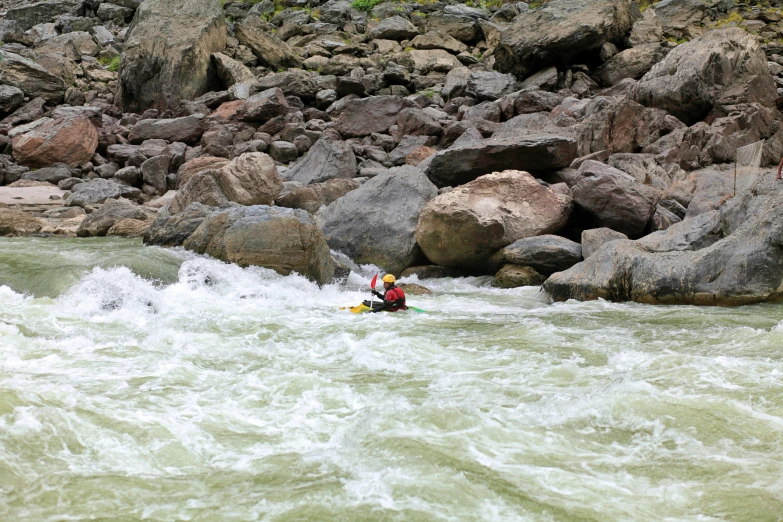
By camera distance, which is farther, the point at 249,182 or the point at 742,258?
the point at 249,182

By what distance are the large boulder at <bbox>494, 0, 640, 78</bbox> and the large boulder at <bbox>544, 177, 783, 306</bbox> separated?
13.6 meters

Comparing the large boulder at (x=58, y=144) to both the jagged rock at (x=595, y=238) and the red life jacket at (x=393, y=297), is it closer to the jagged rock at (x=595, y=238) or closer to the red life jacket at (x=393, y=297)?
the red life jacket at (x=393, y=297)

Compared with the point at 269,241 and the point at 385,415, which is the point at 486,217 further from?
the point at 385,415

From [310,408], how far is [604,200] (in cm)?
754

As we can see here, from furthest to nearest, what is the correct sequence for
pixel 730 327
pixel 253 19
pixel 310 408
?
pixel 253 19, pixel 730 327, pixel 310 408

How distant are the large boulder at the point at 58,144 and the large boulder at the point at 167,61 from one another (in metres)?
4.82

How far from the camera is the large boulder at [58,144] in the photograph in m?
18.0

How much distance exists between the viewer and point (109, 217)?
13.2 meters

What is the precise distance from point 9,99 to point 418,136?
13.7 metres

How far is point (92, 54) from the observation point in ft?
95.0

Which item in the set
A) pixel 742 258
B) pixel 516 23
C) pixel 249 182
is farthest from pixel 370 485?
pixel 516 23

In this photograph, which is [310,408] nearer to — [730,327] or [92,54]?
[730,327]

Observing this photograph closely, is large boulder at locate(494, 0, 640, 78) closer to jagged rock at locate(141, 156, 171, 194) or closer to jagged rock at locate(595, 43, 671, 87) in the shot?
jagged rock at locate(595, 43, 671, 87)

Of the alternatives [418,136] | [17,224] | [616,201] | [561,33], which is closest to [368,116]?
[418,136]
